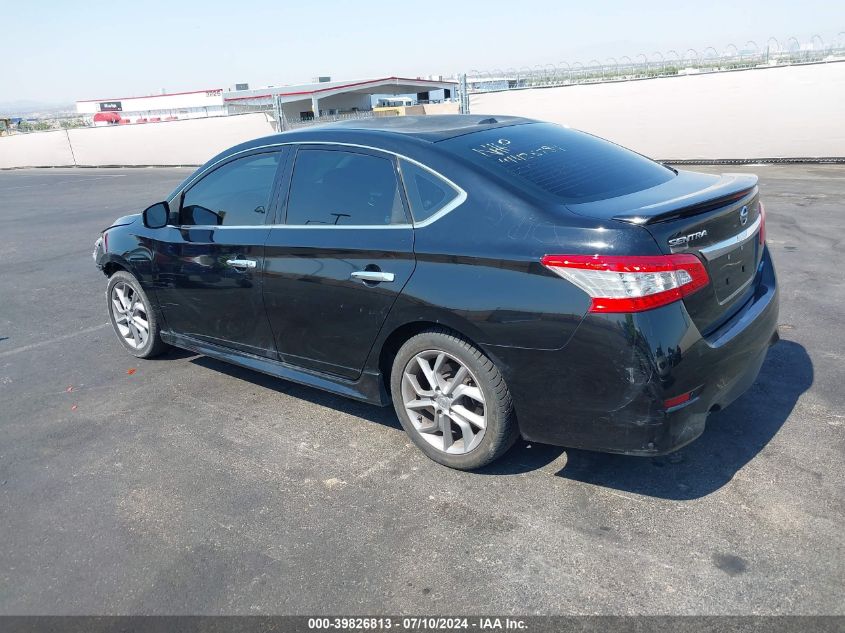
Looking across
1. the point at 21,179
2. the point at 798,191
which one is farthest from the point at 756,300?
the point at 21,179

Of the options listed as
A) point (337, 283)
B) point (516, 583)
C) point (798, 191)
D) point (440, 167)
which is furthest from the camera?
point (798, 191)

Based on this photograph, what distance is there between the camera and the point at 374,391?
13.3 ft

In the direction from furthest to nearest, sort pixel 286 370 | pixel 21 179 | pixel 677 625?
1. pixel 21 179
2. pixel 286 370
3. pixel 677 625

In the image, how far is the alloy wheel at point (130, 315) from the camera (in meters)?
5.68

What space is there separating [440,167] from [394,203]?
323 mm

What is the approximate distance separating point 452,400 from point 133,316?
10.6 feet

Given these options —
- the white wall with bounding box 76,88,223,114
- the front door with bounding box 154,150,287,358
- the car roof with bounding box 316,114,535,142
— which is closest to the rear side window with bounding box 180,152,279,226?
the front door with bounding box 154,150,287,358

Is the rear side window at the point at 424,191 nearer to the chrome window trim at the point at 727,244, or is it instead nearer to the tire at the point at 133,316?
the chrome window trim at the point at 727,244

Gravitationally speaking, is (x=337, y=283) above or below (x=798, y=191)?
above

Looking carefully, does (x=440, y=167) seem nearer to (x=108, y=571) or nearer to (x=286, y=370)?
(x=286, y=370)

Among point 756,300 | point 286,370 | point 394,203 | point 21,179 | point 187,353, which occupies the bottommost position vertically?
point 21,179

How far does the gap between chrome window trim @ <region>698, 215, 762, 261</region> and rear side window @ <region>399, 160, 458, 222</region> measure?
1.20 m

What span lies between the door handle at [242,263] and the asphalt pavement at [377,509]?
3.12 ft

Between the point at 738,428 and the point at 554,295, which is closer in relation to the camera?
the point at 554,295
